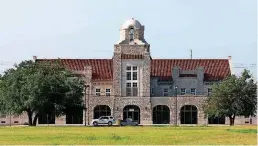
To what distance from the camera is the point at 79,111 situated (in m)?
97.2

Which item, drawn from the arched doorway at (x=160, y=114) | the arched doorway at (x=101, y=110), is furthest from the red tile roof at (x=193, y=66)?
the arched doorway at (x=101, y=110)

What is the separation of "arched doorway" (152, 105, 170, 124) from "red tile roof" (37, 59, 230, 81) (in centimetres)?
600

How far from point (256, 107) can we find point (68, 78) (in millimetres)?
25109

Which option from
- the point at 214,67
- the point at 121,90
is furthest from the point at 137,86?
the point at 214,67

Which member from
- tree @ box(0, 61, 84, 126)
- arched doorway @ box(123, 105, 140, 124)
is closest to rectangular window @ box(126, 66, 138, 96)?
arched doorway @ box(123, 105, 140, 124)

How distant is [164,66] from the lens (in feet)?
391

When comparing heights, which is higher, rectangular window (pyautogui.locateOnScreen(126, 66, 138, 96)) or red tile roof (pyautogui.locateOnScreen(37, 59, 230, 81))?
red tile roof (pyautogui.locateOnScreen(37, 59, 230, 81))

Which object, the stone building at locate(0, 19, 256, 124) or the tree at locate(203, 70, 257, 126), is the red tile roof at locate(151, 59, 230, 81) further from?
the tree at locate(203, 70, 257, 126)

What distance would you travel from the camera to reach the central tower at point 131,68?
11244cm

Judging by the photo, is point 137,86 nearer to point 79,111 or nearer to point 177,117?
point 177,117

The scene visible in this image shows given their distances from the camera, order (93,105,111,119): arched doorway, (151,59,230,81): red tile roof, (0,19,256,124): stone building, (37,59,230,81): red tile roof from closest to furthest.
→ 1. (0,19,256,124): stone building
2. (93,105,111,119): arched doorway
3. (37,59,230,81): red tile roof
4. (151,59,230,81): red tile roof

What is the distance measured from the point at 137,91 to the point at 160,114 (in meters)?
4.70

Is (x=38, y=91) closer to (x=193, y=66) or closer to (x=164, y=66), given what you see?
(x=164, y=66)

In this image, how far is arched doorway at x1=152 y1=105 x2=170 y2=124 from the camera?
112 m
